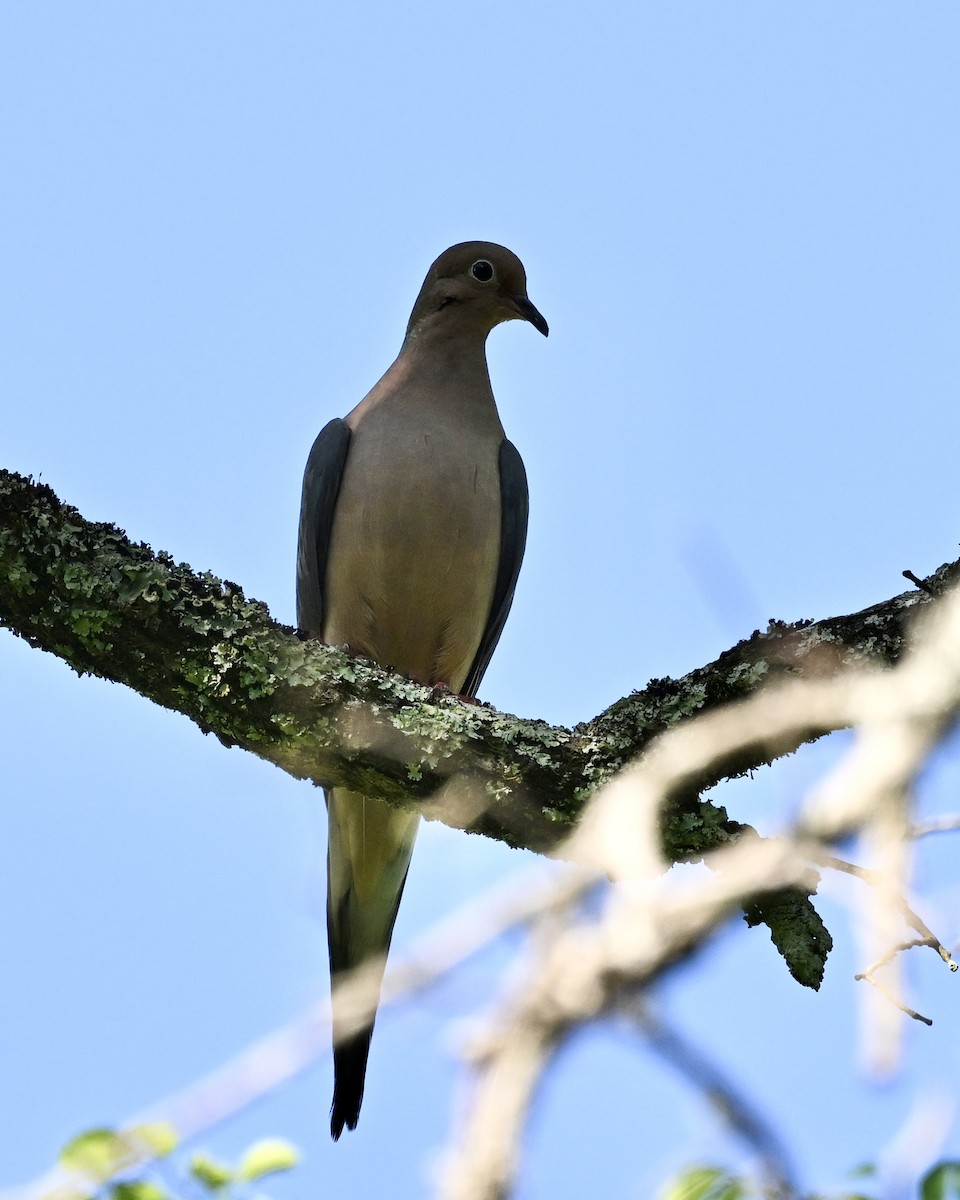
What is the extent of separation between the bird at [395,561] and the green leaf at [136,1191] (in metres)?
1.53

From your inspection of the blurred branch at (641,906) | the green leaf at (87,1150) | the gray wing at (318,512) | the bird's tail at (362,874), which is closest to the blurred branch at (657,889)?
the blurred branch at (641,906)

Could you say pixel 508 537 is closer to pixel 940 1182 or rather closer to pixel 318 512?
pixel 318 512

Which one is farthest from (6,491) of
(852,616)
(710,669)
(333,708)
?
(852,616)

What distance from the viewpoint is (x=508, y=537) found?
577cm

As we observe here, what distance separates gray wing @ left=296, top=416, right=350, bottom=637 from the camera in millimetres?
5578

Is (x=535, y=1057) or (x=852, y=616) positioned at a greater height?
(x=852, y=616)

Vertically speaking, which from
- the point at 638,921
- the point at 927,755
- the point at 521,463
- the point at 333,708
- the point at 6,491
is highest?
the point at 521,463

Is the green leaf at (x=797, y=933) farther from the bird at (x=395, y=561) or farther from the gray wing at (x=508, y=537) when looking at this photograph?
the gray wing at (x=508, y=537)

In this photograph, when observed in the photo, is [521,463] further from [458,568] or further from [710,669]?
[710,669]

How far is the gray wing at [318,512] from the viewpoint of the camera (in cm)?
558

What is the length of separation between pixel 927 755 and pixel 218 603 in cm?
235

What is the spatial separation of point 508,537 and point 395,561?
619 mm

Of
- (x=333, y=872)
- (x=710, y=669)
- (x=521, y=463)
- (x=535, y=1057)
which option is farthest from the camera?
(x=521, y=463)

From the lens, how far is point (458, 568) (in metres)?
5.43
